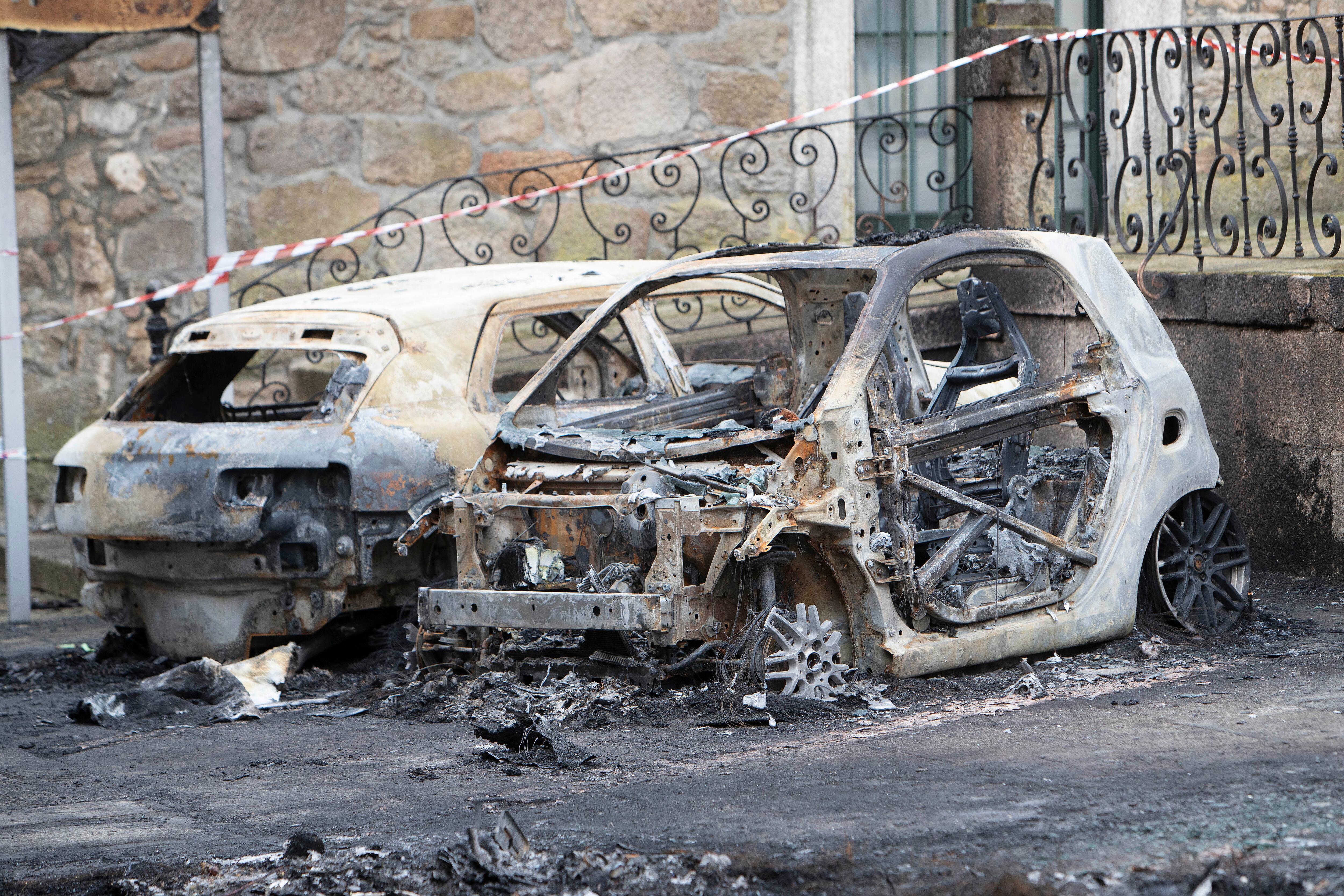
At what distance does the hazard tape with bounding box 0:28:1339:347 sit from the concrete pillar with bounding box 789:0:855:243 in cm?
9

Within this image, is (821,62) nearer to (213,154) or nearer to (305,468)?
(213,154)

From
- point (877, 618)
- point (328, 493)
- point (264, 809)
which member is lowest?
point (264, 809)

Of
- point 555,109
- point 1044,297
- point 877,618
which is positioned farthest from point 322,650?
point 555,109

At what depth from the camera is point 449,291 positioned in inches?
315

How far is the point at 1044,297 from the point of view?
33.1 ft

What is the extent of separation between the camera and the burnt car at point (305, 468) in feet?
23.6

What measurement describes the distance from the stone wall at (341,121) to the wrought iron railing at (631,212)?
38 mm

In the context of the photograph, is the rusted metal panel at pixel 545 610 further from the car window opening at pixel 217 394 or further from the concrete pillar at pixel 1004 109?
the concrete pillar at pixel 1004 109

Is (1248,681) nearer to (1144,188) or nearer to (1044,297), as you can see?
(1044,297)

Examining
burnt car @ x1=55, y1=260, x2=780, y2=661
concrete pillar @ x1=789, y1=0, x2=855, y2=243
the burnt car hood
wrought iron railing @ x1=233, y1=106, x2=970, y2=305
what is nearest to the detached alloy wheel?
burnt car @ x1=55, y1=260, x2=780, y2=661

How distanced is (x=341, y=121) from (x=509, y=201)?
2398mm

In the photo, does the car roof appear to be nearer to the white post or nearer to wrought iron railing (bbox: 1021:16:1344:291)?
the white post

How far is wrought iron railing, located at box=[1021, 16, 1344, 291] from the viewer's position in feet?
29.2

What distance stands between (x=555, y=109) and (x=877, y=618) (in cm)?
733
